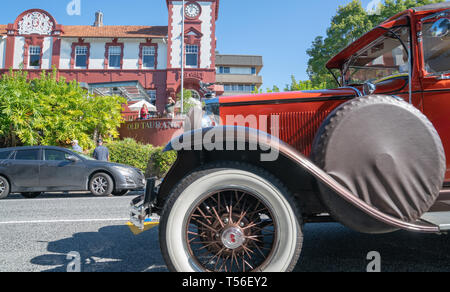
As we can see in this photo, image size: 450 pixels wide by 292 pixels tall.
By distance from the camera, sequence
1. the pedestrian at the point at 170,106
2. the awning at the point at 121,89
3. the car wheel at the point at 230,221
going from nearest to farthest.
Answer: the car wheel at the point at 230,221
the pedestrian at the point at 170,106
the awning at the point at 121,89

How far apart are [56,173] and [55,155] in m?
0.56

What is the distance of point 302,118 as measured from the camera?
9.05 feet

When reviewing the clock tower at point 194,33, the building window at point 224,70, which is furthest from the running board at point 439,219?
the building window at point 224,70

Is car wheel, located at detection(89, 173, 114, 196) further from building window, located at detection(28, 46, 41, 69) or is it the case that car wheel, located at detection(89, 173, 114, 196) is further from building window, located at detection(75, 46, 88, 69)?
building window, located at detection(28, 46, 41, 69)

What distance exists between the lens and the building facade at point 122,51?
76.2 feet

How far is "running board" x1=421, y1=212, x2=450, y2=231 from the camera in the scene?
1.86 m

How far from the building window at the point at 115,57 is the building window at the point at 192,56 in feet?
19.6

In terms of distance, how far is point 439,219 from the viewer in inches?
78.1

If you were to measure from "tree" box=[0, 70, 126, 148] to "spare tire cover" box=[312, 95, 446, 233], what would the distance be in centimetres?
1439

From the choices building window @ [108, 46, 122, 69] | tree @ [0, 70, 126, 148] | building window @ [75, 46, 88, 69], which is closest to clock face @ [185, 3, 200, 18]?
building window @ [108, 46, 122, 69]

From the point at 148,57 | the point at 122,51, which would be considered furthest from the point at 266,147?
the point at 122,51

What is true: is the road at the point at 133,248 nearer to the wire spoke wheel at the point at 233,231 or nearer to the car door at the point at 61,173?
the wire spoke wheel at the point at 233,231

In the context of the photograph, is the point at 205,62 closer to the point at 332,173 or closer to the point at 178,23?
the point at 178,23
